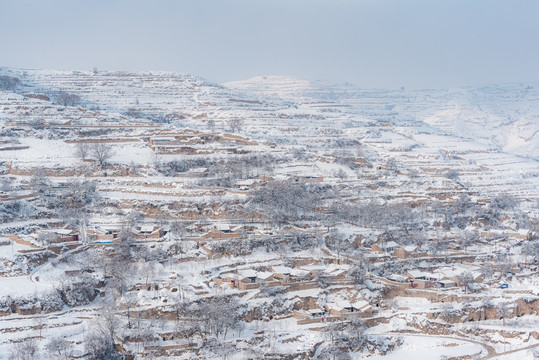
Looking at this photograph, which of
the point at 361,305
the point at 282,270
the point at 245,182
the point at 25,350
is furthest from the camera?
the point at 245,182

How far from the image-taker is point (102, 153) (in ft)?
164

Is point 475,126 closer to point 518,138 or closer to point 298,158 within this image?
point 518,138

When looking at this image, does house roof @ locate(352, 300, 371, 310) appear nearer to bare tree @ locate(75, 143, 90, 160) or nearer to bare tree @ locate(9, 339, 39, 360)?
bare tree @ locate(9, 339, 39, 360)

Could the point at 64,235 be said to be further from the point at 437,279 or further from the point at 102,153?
the point at 437,279

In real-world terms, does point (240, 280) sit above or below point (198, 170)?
below

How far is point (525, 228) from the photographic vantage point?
46.7m

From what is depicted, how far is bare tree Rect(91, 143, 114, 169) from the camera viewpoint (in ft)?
162

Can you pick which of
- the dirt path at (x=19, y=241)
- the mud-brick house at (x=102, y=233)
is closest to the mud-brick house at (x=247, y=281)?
the mud-brick house at (x=102, y=233)

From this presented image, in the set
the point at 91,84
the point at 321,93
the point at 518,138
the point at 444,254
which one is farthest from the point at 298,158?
the point at 321,93

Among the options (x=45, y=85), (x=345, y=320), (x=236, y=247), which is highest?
(x=45, y=85)

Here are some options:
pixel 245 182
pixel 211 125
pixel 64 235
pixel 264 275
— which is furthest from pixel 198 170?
pixel 211 125

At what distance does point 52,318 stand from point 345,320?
15247mm

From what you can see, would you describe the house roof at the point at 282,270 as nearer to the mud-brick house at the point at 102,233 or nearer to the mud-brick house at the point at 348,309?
the mud-brick house at the point at 348,309

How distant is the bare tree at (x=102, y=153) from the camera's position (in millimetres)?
49250
